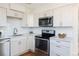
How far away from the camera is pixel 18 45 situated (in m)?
1.97

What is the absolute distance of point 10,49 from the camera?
183cm

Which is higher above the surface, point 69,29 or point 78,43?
point 69,29

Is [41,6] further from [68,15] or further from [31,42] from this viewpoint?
[31,42]

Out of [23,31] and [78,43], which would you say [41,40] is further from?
[78,43]

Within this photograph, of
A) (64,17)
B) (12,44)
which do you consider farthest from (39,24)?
(12,44)

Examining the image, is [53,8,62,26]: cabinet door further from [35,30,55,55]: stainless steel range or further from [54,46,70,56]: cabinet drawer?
[54,46,70,56]: cabinet drawer

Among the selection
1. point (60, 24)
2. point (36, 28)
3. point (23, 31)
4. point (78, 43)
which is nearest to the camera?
point (78, 43)

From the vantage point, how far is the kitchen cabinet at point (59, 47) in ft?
5.47

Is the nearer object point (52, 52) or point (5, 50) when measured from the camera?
point (5, 50)

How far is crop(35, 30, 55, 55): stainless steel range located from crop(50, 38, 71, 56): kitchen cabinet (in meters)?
0.10

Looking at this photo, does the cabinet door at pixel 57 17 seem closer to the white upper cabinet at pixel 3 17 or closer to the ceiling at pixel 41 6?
the ceiling at pixel 41 6

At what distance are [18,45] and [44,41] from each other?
0.65 metres

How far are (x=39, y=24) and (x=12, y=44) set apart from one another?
2.76 ft

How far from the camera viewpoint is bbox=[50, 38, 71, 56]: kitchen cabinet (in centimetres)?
167
